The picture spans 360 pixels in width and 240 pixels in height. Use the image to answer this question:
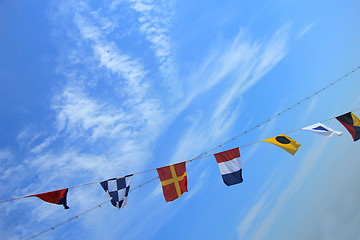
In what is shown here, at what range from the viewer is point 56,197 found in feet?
20.3

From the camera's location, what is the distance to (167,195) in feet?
23.2

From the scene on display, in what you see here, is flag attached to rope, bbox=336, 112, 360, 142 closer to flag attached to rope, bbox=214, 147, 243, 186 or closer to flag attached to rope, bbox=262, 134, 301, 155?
flag attached to rope, bbox=262, 134, 301, 155

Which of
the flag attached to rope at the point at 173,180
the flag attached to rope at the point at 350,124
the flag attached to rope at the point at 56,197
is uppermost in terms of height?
the flag attached to rope at the point at 56,197

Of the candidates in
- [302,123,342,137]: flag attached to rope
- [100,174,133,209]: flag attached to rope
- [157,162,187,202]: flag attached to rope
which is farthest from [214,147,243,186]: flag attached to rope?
[100,174,133,209]: flag attached to rope

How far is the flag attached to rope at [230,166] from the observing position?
24.7 ft

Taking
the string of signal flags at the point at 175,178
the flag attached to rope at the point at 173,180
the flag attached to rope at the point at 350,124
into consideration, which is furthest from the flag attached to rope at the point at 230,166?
the flag attached to rope at the point at 350,124

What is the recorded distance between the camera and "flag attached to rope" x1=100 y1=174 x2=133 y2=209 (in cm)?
662

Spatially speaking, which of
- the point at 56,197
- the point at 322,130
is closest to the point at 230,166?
the point at 322,130

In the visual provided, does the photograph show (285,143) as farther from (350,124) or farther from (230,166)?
(350,124)

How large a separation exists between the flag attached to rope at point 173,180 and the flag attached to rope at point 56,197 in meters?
2.92

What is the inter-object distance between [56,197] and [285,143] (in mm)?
7935

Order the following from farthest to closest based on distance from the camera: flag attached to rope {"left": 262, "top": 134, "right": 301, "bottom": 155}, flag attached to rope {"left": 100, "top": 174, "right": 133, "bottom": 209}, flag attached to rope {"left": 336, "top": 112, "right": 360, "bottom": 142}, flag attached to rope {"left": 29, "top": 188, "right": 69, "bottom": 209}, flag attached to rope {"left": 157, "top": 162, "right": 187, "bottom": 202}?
flag attached to rope {"left": 336, "top": 112, "right": 360, "bottom": 142}
flag attached to rope {"left": 262, "top": 134, "right": 301, "bottom": 155}
flag attached to rope {"left": 157, "top": 162, "right": 187, "bottom": 202}
flag attached to rope {"left": 100, "top": 174, "right": 133, "bottom": 209}
flag attached to rope {"left": 29, "top": 188, "right": 69, "bottom": 209}

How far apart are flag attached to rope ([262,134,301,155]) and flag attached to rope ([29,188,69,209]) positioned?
7.05m

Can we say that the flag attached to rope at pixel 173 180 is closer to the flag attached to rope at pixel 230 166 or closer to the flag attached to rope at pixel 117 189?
the flag attached to rope at pixel 117 189
